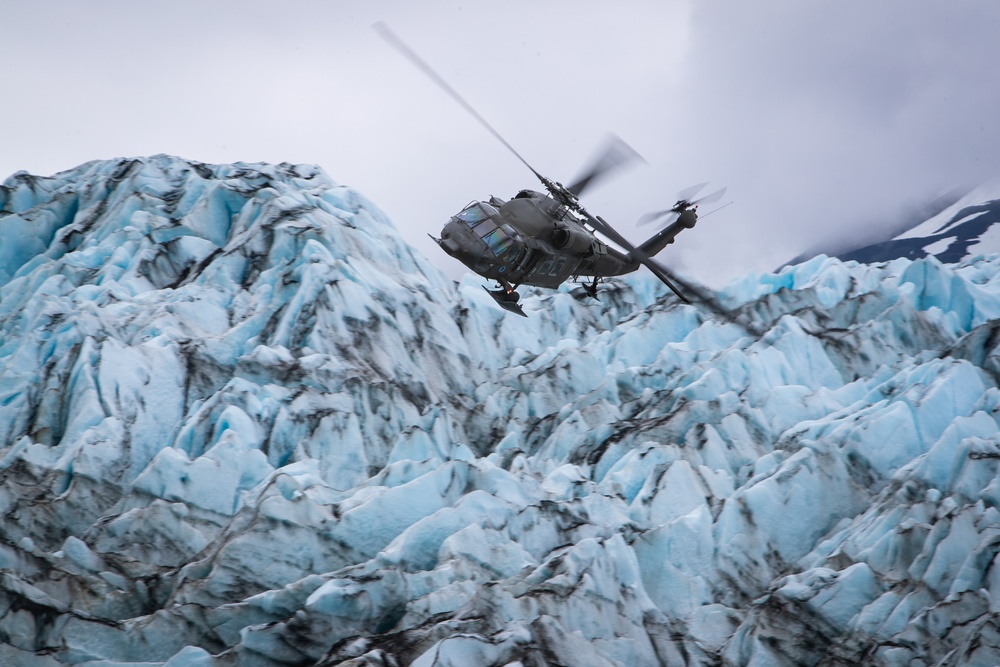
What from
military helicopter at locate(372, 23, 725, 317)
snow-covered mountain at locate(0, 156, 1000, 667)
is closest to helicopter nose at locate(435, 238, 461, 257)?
military helicopter at locate(372, 23, 725, 317)

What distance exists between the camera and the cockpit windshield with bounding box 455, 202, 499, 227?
1534cm

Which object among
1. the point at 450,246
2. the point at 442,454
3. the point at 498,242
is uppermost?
the point at 498,242

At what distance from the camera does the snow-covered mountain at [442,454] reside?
15.4 metres

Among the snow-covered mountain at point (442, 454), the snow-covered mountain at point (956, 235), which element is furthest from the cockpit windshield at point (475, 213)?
the snow-covered mountain at point (956, 235)

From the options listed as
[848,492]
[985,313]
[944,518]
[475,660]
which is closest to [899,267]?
[985,313]

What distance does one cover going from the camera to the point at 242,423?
21234 millimetres

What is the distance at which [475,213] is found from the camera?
50.6 feet

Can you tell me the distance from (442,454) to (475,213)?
783 cm

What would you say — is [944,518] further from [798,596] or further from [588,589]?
[588,589]

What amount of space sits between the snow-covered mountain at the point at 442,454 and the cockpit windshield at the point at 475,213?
540 centimetres

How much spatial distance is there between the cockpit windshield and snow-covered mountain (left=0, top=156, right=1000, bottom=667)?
17.7ft

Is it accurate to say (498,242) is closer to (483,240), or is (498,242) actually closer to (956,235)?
(483,240)

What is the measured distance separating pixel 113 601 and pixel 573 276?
9.70 m

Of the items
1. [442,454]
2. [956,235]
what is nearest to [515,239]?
[442,454]
